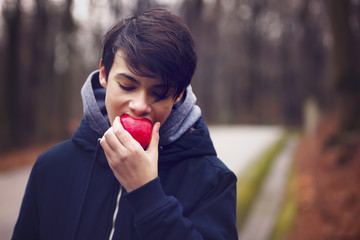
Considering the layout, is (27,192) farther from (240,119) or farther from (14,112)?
(240,119)

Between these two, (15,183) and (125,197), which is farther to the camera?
(15,183)

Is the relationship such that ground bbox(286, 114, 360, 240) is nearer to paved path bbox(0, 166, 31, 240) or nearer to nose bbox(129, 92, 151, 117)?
nose bbox(129, 92, 151, 117)

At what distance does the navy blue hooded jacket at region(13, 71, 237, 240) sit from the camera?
106 cm

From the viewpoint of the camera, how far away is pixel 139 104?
1.17 m

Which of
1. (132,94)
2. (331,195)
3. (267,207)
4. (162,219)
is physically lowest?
(267,207)

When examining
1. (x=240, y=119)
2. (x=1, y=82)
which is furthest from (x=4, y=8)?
(x=240, y=119)

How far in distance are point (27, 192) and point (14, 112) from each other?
10.6 metres

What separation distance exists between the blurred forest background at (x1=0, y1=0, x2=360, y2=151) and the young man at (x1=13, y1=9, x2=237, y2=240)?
271cm

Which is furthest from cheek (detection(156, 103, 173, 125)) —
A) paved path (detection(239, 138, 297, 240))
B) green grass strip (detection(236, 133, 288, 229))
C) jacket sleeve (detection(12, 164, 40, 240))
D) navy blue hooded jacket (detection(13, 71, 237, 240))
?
green grass strip (detection(236, 133, 288, 229))

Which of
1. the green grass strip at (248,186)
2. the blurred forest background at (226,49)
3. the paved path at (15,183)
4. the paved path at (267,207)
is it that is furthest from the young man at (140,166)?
the green grass strip at (248,186)

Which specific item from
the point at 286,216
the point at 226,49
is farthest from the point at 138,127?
the point at 226,49

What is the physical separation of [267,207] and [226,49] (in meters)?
14.9

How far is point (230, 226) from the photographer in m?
1.18

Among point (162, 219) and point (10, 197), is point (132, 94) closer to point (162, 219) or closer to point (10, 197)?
point (162, 219)
